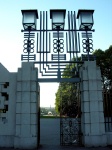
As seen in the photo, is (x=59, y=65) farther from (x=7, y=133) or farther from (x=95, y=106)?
(x=7, y=133)

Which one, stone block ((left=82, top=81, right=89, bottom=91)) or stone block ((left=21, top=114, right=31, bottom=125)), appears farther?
stone block ((left=82, top=81, right=89, bottom=91))

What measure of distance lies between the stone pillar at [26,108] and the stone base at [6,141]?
26 cm

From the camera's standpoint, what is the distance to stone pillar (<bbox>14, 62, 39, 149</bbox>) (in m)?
8.05

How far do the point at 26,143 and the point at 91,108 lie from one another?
2.90m

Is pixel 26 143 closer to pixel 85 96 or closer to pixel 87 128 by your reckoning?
pixel 87 128

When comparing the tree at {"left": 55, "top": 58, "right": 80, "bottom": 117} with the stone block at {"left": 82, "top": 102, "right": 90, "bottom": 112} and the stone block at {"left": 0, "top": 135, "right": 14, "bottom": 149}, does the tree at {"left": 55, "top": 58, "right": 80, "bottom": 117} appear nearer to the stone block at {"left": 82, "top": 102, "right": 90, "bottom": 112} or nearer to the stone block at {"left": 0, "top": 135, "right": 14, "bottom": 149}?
the stone block at {"left": 82, "top": 102, "right": 90, "bottom": 112}

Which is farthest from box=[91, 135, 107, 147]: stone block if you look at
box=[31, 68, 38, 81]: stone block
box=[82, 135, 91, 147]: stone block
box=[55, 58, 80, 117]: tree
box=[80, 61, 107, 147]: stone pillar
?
box=[31, 68, 38, 81]: stone block

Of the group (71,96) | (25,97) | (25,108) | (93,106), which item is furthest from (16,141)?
(71,96)

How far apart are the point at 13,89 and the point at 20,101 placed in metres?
0.64

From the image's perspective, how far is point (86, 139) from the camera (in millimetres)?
8125

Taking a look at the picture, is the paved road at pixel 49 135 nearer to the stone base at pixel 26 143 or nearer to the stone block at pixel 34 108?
the stone base at pixel 26 143

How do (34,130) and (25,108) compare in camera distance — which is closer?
(34,130)

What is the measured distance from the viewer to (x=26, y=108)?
8.31 m

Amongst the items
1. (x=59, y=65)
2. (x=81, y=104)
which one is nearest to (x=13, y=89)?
(x=59, y=65)
